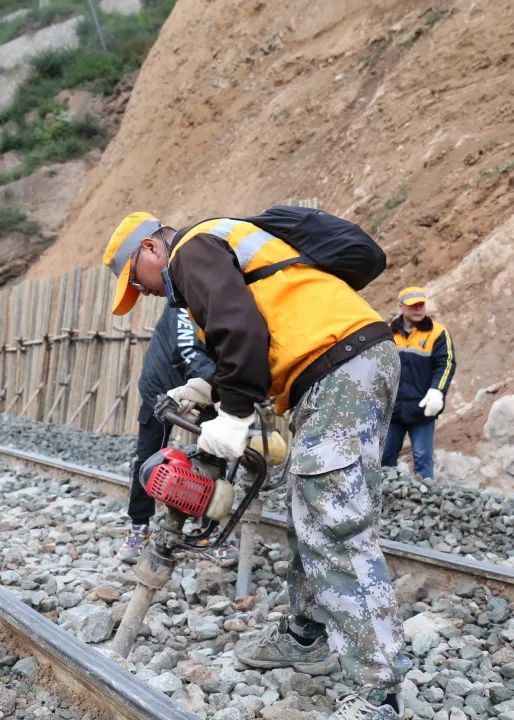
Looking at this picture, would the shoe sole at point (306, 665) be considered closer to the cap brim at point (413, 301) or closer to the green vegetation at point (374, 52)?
the cap brim at point (413, 301)

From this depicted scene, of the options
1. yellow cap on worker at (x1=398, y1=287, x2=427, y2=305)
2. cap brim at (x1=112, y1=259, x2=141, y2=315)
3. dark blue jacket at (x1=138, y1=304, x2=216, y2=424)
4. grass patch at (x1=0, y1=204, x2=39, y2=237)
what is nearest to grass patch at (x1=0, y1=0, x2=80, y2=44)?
grass patch at (x1=0, y1=204, x2=39, y2=237)

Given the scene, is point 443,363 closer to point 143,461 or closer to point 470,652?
point 143,461

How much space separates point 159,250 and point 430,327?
4275mm

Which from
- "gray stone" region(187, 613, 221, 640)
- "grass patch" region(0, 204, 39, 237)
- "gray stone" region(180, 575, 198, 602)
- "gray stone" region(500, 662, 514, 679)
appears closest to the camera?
"gray stone" region(500, 662, 514, 679)

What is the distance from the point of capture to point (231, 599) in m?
4.11

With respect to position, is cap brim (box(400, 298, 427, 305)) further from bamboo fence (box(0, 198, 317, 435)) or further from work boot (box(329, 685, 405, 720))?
work boot (box(329, 685, 405, 720))

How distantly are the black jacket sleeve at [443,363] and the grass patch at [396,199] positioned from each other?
424 cm

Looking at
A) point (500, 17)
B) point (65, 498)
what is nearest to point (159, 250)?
point (65, 498)

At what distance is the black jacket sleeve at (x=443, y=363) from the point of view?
6820mm

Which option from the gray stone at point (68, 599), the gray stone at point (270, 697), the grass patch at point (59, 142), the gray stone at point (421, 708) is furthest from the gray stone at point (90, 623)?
the grass patch at point (59, 142)

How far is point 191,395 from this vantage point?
3.46m

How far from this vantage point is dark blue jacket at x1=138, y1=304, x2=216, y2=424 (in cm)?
456

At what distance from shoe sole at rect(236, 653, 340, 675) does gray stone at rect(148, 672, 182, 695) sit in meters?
Result: 0.34

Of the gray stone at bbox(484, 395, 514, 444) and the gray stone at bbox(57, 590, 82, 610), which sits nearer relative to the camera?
the gray stone at bbox(57, 590, 82, 610)
